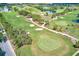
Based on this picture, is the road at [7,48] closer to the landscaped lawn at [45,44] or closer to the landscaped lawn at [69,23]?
the landscaped lawn at [45,44]

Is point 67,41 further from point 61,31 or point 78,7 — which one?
point 78,7

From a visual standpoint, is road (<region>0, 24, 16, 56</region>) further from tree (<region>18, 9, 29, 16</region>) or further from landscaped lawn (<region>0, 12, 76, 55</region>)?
tree (<region>18, 9, 29, 16</region>)

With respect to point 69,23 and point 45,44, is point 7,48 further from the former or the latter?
point 69,23

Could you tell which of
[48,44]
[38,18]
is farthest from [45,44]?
[38,18]

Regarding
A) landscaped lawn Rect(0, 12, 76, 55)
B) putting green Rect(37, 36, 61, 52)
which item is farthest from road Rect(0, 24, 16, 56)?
putting green Rect(37, 36, 61, 52)

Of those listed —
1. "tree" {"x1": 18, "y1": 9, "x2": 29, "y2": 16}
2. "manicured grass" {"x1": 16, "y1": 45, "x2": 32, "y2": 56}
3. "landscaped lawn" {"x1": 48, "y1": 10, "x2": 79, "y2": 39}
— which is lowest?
"manicured grass" {"x1": 16, "y1": 45, "x2": 32, "y2": 56}

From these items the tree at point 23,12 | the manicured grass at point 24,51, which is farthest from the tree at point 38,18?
the manicured grass at point 24,51

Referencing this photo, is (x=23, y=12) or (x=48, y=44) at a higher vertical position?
(x=23, y=12)
